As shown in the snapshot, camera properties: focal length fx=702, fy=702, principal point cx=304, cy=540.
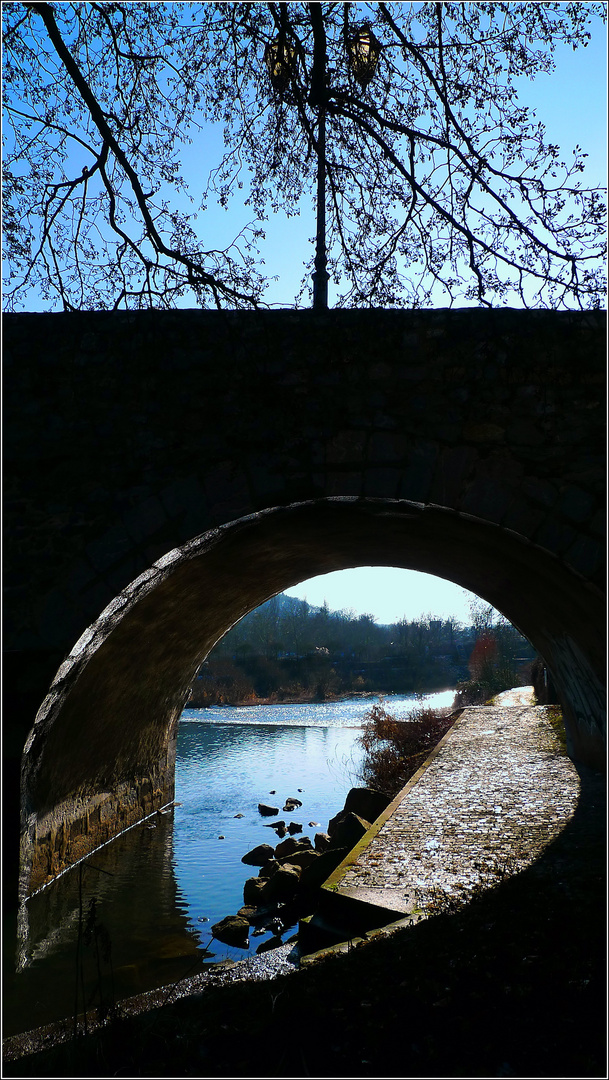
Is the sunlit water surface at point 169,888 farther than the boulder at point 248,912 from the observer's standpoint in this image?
No

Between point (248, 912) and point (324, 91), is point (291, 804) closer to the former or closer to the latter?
point (248, 912)

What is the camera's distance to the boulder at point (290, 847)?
8.37 m

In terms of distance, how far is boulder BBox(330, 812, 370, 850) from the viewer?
25.6 ft

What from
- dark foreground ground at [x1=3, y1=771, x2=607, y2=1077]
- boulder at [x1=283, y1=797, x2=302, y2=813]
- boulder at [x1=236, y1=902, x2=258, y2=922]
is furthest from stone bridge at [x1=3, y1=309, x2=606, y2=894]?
boulder at [x1=283, y1=797, x2=302, y2=813]

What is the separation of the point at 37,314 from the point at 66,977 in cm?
482

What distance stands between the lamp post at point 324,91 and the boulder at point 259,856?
20.7ft

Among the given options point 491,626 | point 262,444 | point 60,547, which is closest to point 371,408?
point 262,444

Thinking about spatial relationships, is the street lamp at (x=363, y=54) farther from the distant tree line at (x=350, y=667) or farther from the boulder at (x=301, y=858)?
the distant tree line at (x=350, y=667)

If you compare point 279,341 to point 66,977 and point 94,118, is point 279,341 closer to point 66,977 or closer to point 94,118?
point 94,118

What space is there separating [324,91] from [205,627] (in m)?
5.56

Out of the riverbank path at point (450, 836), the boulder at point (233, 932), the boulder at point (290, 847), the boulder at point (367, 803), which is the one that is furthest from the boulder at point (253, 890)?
the boulder at point (367, 803)

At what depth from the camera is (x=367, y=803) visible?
30.9ft

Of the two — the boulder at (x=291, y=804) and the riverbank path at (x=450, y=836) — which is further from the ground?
the riverbank path at (x=450, y=836)

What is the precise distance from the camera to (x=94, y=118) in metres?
4.66
